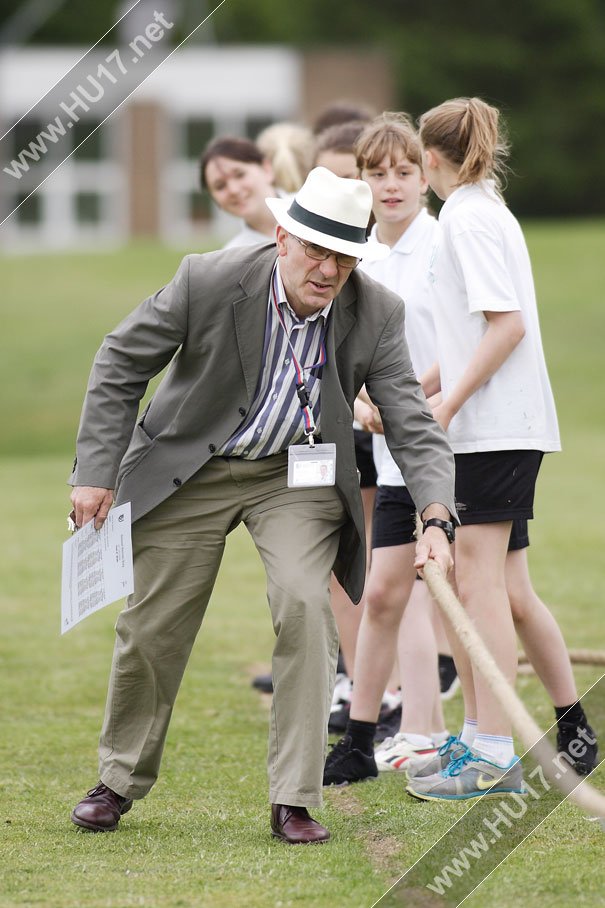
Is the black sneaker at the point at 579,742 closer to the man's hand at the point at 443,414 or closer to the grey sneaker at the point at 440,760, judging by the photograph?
the grey sneaker at the point at 440,760

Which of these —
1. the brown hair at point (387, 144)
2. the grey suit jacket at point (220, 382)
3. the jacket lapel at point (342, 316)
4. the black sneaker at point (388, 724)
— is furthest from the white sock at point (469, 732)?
the brown hair at point (387, 144)

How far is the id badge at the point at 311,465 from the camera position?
Answer: 434 centimetres

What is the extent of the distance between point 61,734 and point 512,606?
2.08 m

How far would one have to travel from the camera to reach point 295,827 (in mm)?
4289

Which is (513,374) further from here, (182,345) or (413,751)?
(413,751)

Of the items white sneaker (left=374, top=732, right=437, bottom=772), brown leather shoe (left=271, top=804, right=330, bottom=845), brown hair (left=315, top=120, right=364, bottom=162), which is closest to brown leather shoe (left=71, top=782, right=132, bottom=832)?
brown leather shoe (left=271, top=804, right=330, bottom=845)

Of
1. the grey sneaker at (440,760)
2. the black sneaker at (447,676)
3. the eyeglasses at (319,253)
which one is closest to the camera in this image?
the eyeglasses at (319,253)

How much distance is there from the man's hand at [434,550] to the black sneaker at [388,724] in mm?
1847

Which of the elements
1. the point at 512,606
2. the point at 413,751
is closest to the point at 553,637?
the point at 512,606

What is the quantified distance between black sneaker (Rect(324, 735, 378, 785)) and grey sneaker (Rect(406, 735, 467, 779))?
199mm

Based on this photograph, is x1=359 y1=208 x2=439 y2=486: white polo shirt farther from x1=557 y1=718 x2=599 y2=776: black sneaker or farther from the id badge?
x1=557 y1=718 x2=599 y2=776: black sneaker

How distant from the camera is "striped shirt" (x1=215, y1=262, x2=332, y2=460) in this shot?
436cm

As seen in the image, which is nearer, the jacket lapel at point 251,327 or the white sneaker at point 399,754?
the jacket lapel at point 251,327

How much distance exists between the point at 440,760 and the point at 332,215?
1955mm
